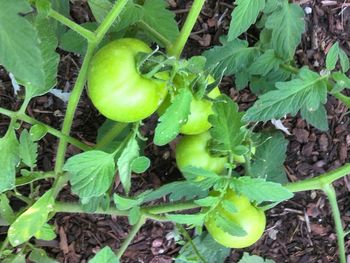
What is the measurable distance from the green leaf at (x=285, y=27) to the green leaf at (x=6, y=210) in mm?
702

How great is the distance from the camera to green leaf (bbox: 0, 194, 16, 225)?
1.31 m

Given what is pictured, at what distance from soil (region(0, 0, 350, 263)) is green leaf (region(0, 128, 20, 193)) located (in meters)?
Answer: 0.43

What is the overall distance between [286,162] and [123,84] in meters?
0.75

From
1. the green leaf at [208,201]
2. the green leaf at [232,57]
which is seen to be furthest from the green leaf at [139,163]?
the green leaf at [232,57]

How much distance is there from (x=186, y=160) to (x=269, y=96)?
24cm

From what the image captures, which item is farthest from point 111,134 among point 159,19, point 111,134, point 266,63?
point 266,63

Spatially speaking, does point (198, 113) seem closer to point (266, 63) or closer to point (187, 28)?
point (187, 28)

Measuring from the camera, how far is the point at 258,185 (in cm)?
117

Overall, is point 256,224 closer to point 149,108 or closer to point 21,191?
point 149,108

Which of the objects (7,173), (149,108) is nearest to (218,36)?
(149,108)

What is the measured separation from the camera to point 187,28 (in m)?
1.29

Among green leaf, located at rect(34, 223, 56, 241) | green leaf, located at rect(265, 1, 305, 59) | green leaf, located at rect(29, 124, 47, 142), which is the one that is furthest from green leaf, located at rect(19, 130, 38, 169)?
green leaf, located at rect(265, 1, 305, 59)

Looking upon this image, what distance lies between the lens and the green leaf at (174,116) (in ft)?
3.64

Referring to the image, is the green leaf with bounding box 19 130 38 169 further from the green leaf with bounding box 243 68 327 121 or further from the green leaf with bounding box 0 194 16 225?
the green leaf with bounding box 243 68 327 121
